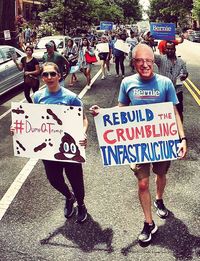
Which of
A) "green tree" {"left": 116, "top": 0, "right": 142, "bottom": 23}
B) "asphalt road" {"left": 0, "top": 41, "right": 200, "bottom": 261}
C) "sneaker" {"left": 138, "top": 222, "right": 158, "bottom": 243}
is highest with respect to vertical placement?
"sneaker" {"left": 138, "top": 222, "right": 158, "bottom": 243}

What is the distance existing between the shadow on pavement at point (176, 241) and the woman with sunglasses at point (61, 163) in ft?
2.87

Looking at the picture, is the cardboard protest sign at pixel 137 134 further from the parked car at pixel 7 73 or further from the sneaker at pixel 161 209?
the parked car at pixel 7 73

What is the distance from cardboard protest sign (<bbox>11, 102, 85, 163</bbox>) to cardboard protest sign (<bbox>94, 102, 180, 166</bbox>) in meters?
0.27

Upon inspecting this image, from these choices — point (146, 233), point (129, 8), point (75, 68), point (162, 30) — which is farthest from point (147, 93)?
point (129, 8)

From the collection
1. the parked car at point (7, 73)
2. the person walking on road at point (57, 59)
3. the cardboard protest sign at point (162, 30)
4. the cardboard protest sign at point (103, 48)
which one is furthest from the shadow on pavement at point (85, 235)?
the cardboard protest sign at point (103, 48)

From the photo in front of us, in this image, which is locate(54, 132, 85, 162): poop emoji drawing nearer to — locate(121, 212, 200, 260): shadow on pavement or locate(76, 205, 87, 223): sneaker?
locate(76, 205, 87, 223): sneaker

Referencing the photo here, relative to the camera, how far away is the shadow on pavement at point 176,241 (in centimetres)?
399

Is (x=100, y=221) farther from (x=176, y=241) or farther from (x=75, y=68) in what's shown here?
(x=75, y=68)

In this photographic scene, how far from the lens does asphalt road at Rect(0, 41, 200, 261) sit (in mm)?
4023

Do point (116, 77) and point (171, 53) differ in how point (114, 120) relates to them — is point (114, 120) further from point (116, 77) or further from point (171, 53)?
point (116, 77)

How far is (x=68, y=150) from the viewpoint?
4215mm

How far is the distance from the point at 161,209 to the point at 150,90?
1569 millimetres

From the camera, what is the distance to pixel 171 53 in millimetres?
6328

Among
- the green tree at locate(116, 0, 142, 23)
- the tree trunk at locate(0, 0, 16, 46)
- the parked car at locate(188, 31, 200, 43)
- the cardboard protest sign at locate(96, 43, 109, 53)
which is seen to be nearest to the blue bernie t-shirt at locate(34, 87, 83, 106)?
the cardboard protest sign at locate(96, 43, 109, 53)
